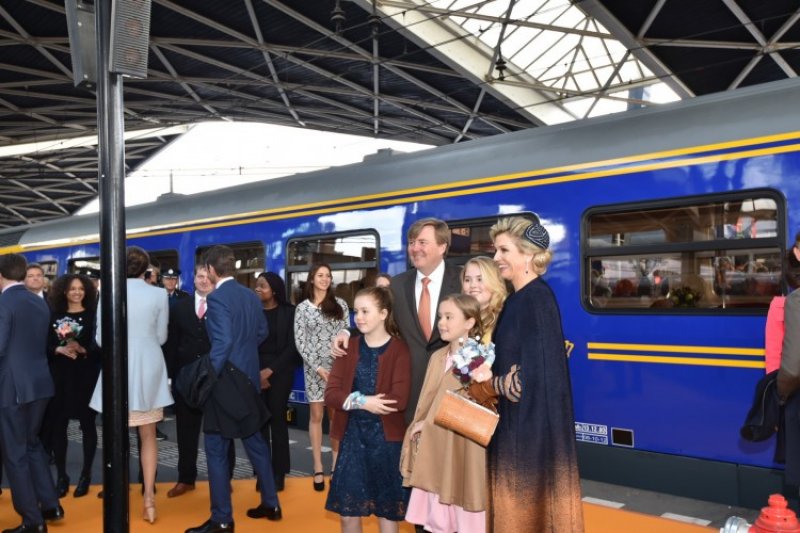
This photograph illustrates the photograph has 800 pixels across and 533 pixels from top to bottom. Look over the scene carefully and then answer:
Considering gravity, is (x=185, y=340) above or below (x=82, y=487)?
above

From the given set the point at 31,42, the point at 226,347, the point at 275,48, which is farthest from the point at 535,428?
the point at 31,42

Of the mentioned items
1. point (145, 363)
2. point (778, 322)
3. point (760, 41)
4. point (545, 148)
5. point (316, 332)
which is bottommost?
point (145, 363)

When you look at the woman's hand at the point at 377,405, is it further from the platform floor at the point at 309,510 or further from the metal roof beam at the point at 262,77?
the metal roof beam at the point at 262,77

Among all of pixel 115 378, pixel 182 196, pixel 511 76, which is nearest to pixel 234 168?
pixel 511 76

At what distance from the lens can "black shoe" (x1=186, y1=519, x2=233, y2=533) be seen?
4.96 m

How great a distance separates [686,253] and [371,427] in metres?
2.89

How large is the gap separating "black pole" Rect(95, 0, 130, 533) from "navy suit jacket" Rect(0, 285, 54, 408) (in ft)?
5.37

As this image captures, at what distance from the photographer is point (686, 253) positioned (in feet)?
18.0

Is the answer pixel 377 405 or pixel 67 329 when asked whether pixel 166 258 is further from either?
pixel 377 405

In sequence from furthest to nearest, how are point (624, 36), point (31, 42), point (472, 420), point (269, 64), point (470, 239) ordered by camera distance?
point (269, 64), point (31, 42), point (624, 36), point (470, 239), point (472, 420)

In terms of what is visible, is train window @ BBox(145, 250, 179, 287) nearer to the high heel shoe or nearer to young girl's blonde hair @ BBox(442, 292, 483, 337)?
the high heel shoe

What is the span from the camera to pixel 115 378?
3.63 metres

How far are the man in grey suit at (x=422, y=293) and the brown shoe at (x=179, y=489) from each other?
2.92 metres

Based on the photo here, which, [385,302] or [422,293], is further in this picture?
[422,293]
